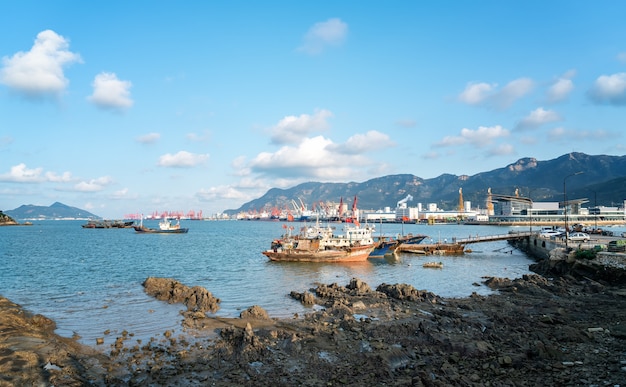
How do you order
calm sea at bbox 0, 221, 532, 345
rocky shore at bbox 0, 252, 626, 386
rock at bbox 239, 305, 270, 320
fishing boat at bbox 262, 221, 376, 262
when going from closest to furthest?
rocky shore at bbox 0, 252, 626, 386
rock at bbox 239, 305, 270, 320
calm sea at bbox 0, 221, 532, 345
fishing boat at bbox 262, 221, 376, 262

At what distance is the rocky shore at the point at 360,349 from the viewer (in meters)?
13.1

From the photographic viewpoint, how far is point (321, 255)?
52.5m

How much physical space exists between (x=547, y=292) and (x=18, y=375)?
2961cm

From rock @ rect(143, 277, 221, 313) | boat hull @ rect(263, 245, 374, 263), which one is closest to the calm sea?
rock @ rect(143, 277, 221, 313)

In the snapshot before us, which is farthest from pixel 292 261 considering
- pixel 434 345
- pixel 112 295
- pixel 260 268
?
pixel 434 345

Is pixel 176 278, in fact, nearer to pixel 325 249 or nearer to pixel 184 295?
pixel 184 295

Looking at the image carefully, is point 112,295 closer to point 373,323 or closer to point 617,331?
point 373,323

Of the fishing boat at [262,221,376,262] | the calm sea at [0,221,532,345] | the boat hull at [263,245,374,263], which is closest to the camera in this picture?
the calm sea at [0,221,532,345]

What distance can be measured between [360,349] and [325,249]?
37.6 metres

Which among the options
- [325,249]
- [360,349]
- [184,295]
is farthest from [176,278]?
[360,349]

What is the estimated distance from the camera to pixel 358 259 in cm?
5391

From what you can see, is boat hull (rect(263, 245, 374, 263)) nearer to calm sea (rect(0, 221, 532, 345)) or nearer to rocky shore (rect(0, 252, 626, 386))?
calm sea (rect(0, 221, 532, 345))

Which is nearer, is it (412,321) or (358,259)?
(412,321)

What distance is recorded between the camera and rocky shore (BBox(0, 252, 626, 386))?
42.8ft
